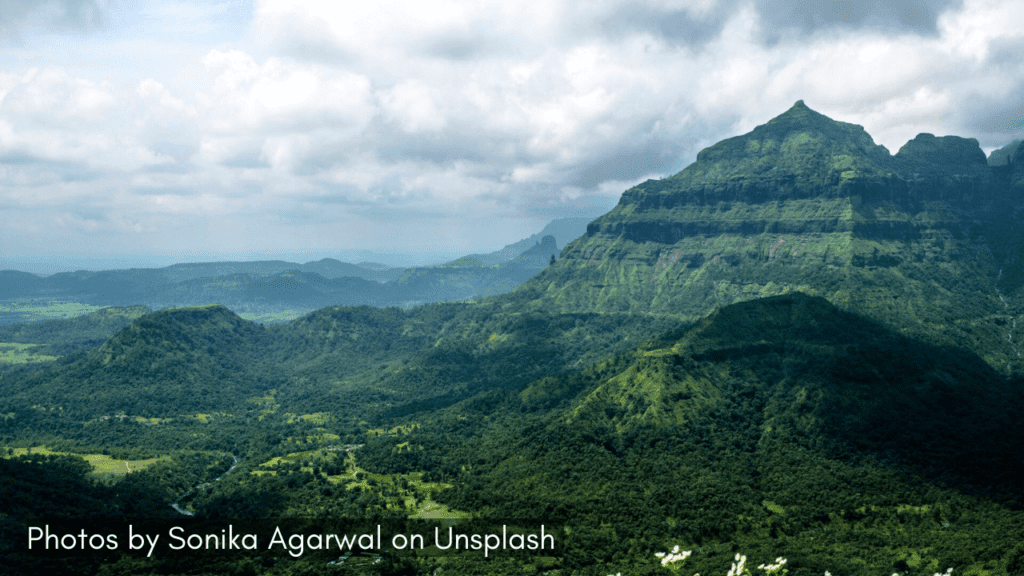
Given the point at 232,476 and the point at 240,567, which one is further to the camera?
the point at 232,476

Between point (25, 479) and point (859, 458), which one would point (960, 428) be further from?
point (25, 479)

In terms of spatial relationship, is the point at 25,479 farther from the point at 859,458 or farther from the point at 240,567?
the point at 859,458

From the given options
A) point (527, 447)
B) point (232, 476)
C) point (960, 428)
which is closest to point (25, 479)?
point (232, 476)

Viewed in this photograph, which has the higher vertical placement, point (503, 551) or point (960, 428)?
point (960, 428)

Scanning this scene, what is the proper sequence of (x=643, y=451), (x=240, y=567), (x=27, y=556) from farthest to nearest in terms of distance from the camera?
(x=643, y=451) < (x=240, y=567) < (x=27, y=556)

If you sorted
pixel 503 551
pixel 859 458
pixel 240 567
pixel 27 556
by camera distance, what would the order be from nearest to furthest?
pixel 27 556
pixel 240 567
pixel 503 551
pixel 859 458

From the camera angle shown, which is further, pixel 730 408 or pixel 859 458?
pixel 730 408

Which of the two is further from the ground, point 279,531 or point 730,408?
point 730,408

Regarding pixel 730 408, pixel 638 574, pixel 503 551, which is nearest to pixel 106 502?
pixel 503 551

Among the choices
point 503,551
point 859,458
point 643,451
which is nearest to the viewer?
point 503,551

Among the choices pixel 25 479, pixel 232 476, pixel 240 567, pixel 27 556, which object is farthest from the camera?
pixel 232 476
